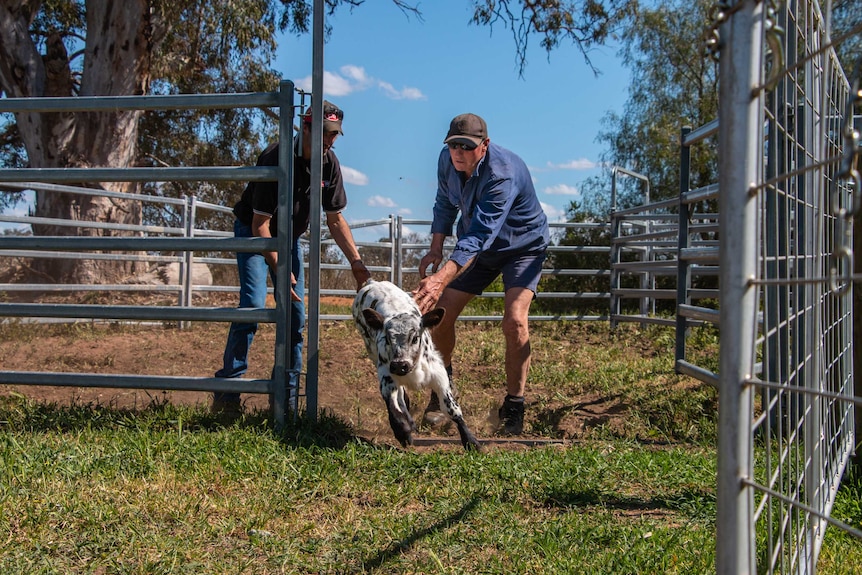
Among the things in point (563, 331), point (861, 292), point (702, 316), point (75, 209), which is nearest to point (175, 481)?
point (702, 316)

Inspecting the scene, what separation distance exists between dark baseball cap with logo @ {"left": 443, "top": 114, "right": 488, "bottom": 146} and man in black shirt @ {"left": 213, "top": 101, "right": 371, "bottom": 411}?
0.76 meters

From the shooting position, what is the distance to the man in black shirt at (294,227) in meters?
4.97

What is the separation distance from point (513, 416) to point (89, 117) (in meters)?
12.9

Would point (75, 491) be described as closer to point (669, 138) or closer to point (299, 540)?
point (299, 540)

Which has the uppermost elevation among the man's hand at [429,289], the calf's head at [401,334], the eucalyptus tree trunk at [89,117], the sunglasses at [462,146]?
the eucalyptus tree trunk at [89,117]

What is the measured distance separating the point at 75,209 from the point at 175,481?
12967mm

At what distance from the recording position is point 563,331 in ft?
35.5

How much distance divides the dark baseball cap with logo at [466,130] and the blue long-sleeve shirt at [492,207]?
0.24 m

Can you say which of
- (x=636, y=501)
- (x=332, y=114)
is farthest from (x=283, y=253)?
(x=636, y=501)

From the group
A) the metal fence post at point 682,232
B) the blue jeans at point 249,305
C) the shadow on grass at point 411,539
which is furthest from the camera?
the blue jeans at point 249,305

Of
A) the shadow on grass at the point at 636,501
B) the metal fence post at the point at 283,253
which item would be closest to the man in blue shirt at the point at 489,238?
the metal fence post at the point at 283,253

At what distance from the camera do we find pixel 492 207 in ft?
16.9

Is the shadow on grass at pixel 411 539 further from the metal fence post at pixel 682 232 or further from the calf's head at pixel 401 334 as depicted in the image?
the metal fence post at pixel 682 232

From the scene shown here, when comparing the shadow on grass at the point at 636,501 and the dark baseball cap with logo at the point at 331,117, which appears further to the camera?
the dark baseball cap with logo at the point at 331,117
